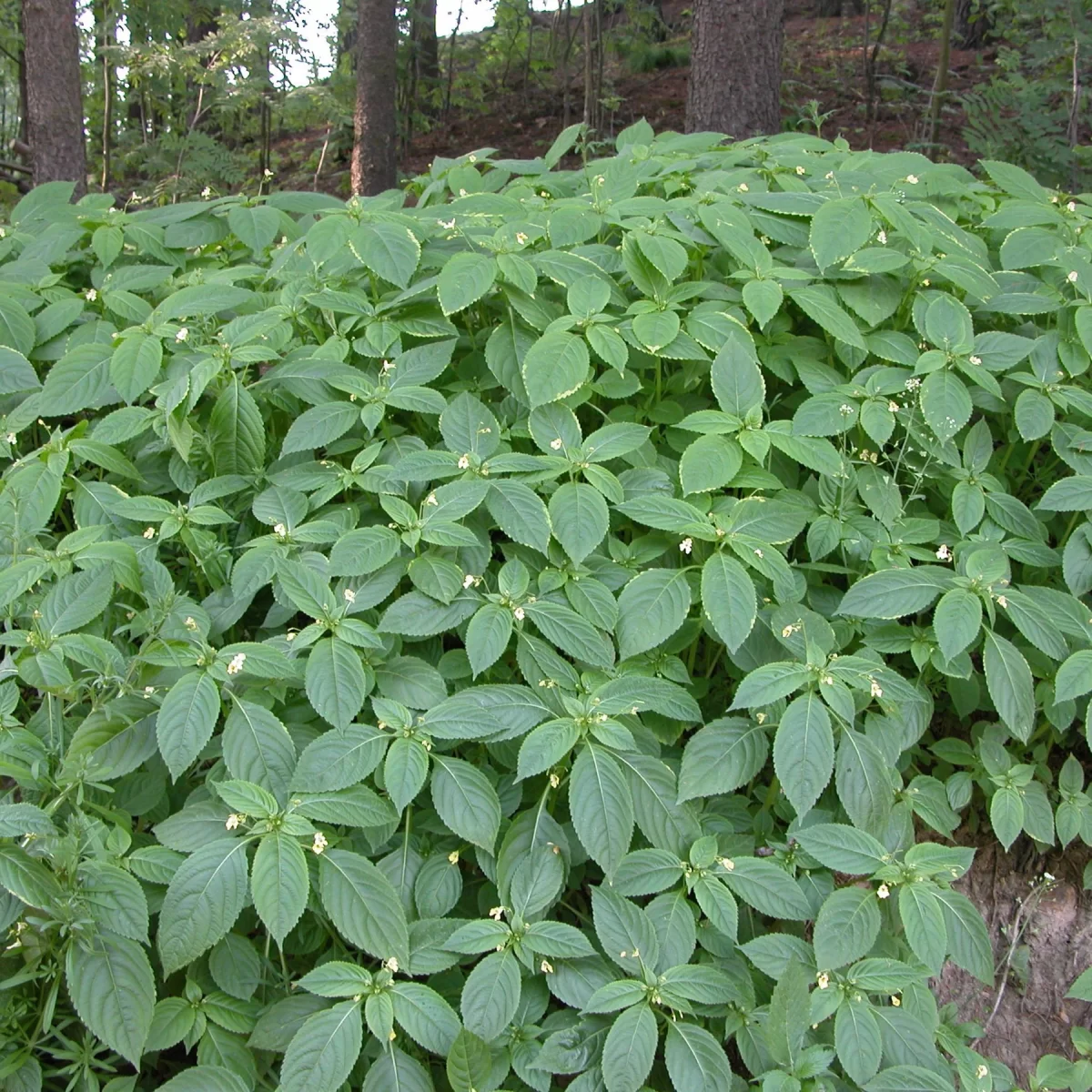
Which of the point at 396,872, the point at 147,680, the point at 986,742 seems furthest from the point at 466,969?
the point at 986,742

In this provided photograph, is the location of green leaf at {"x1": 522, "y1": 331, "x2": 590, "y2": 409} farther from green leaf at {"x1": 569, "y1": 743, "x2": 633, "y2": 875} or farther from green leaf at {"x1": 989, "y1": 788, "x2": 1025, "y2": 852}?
green leaf at {"x1": 989, "y1": 788, "x2": 1025, "y2": 852}

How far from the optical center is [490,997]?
1.99m

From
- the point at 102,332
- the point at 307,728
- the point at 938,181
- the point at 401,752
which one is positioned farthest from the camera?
the point at 938,181

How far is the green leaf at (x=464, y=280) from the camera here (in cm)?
277

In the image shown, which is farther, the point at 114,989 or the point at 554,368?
the point at 554,368

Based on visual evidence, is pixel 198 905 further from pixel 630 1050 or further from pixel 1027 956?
pixel 1027 956

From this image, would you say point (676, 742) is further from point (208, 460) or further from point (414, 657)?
point (208, 460)

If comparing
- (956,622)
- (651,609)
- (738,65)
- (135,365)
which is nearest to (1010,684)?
(956,622)

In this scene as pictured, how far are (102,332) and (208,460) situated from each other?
72 centimetres

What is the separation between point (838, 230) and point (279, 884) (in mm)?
2372

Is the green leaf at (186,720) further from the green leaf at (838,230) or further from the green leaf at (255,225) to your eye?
the green leaf at (838,230)

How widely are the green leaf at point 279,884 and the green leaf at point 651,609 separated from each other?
0.90 meters

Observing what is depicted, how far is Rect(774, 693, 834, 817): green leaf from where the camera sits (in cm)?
220

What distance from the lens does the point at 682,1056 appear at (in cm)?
200
